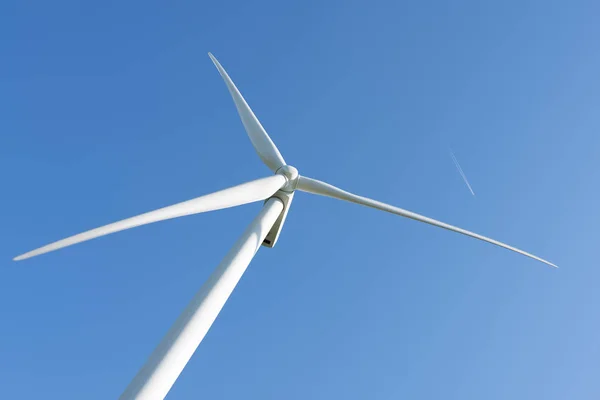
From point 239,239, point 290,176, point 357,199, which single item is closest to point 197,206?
point 239,239

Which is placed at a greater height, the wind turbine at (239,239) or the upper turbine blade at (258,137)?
the upper turbine blade at (258,137)

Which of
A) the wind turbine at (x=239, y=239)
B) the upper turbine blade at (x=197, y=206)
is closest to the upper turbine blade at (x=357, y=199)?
the wind turbine at (x=239, y=239)

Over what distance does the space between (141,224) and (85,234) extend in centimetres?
210

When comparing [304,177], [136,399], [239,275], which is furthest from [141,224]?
[304,177]

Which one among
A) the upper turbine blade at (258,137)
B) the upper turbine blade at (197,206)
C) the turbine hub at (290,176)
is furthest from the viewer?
the upper turbine blade at (258,137)

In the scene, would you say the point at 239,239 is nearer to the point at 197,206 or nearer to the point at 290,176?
the point at 197,206

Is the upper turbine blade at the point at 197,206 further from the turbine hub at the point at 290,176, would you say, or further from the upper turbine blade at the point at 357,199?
the upper turbine blade at the point at 357,199

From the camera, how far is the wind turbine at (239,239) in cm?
1135

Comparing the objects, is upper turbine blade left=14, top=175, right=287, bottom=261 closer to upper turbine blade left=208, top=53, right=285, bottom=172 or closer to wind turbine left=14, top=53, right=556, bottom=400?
wind turbine left=14, top=53, right=556, bottom=400

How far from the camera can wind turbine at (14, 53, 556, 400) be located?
1135cm

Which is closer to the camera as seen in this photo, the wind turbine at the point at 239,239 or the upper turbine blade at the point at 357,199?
the wind turbine at the point at 239,239

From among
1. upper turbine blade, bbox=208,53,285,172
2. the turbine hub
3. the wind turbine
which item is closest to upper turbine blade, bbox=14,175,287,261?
the wind turbine

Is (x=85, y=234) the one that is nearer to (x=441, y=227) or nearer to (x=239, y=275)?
(x=239, y=275)

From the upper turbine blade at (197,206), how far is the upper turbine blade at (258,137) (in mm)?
1909
